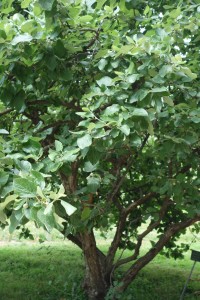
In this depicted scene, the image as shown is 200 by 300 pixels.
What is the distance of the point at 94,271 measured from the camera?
495cm

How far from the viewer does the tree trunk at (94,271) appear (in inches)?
191

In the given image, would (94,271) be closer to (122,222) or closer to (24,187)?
(122,222)

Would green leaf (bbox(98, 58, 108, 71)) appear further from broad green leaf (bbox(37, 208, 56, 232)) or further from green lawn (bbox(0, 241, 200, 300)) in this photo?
green lawn (bbox(0, 241, 200, 300))

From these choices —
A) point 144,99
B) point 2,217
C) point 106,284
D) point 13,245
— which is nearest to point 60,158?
point 2,217

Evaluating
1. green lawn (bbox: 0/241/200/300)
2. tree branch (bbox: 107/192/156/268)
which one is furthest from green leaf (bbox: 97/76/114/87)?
green lawn (bbox: 0/241/200/300)

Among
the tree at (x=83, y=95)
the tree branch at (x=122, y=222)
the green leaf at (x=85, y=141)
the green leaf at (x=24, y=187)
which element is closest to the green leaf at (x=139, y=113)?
the tree at (x=83, y=95)

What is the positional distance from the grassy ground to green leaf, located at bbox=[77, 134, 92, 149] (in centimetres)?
287

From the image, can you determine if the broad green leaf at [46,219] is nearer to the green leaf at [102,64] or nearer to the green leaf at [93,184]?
the green leaf at [93,184]

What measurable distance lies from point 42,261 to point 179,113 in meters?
5.33

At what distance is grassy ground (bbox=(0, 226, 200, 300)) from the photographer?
5.49 meters

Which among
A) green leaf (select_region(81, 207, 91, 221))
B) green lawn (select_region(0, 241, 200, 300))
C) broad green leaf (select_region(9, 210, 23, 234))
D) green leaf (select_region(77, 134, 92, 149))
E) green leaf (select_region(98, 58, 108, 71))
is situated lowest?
green lawn (select_region(0, 241, 200, 300))

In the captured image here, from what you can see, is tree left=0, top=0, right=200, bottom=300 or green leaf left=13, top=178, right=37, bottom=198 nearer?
green leaf left=13, top=178, right=37, bottom=198

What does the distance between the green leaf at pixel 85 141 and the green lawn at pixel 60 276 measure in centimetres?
287

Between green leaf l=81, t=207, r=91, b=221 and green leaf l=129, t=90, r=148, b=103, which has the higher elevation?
green leaf l=129, t=90, r=148, b=103
